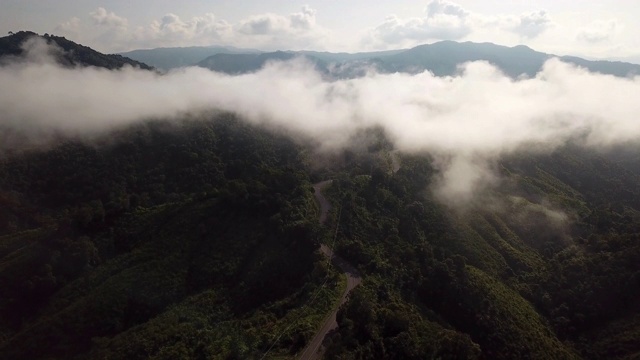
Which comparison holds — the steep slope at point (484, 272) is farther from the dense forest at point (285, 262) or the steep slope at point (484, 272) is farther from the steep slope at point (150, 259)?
the steep slope at point (150, 259)

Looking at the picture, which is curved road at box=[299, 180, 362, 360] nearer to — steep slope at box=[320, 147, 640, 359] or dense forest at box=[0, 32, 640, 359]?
dense forest at box=[0, 32, 640, 359]

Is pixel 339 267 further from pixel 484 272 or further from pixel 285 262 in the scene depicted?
pixel 484 272

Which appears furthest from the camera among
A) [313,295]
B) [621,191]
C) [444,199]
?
[621,191]

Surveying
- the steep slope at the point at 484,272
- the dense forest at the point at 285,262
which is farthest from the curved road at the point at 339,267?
the steep slope at the point at 484,272

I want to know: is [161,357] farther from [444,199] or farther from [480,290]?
[444,199]

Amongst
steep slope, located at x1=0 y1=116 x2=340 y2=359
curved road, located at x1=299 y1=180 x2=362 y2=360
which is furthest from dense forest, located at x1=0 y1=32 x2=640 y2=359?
curved road, located at x1=299 y1=180 x2=362 y2=360

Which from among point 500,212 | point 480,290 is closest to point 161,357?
point 480,290
